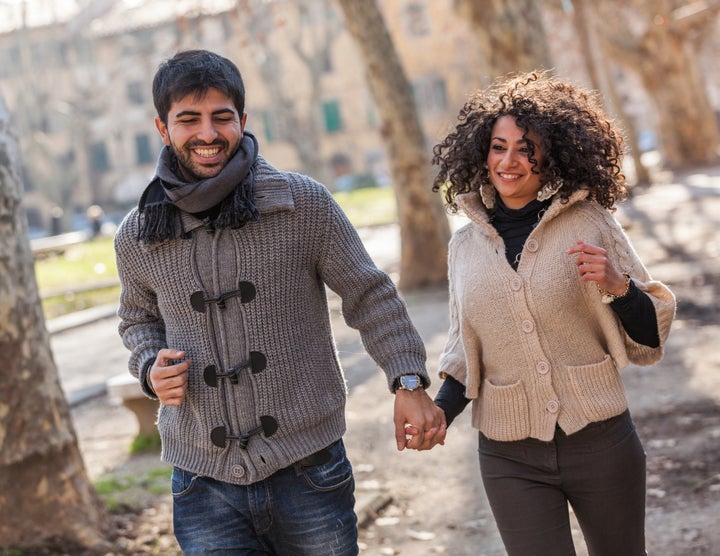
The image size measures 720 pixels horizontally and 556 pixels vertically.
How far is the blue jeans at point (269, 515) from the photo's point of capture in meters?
3.31

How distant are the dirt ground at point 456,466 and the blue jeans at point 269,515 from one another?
2205 millimetres

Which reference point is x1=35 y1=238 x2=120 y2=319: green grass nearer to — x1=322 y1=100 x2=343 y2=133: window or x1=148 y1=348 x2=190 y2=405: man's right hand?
x1=148 y1=348 x2=190 y2=405: man's right hand

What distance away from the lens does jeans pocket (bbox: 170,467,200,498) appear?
133 inches

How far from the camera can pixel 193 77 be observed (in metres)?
3.35

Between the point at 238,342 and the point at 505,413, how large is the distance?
35.8 inches

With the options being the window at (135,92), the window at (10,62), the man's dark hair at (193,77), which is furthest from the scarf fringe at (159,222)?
the window at (135,92)

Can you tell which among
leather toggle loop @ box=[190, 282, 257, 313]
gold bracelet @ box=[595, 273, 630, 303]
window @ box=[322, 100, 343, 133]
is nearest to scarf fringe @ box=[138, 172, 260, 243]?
leather toggle loop @ box=[190, 282, 257, 313]

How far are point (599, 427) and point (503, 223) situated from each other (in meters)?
0.73

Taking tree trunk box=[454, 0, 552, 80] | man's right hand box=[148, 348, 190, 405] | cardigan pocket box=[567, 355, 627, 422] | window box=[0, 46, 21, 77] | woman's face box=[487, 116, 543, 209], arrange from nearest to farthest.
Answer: man's right hand box=[148, 348, 190, 405], cardigan pocket box=[567, 355, 627, 422], woman's face box=[487, 116, 543, 209], tree trunk box=[454, 0, 552, 80], window box=[0, 46, 21, 77]

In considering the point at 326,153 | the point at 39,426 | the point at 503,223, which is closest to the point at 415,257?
the point at 39,426

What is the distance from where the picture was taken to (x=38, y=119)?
49.0 m

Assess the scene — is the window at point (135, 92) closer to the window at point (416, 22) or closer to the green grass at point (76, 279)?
the window at point (416, 22)

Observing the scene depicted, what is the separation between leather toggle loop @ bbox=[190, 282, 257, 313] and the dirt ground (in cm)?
255

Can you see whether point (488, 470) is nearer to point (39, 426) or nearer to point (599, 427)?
point (599, 427)
